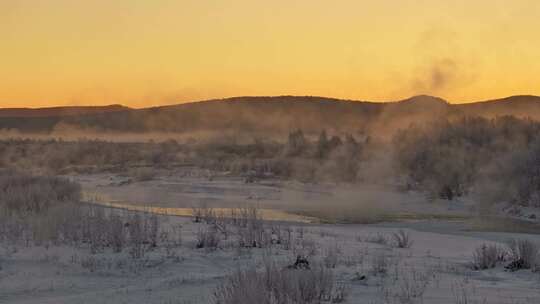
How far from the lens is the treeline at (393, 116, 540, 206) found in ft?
69.3

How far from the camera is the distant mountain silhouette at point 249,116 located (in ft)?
300

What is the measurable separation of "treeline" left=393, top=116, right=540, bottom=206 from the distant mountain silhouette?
5356 cm

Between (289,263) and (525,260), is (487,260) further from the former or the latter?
(289,263)

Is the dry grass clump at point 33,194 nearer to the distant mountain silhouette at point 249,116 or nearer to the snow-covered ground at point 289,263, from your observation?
the snow-covered ground at point 289,263

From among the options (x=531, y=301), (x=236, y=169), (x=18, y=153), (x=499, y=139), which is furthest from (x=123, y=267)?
(x=18, y=153)

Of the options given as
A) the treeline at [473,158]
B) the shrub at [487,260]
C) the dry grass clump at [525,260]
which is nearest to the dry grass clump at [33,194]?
the shrub at [487,260]

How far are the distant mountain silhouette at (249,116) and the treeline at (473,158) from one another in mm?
53564

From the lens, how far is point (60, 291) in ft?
30.3

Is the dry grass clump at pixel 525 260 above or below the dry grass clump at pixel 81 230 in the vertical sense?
below

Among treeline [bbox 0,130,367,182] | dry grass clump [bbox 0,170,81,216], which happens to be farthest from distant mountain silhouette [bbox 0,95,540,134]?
dry grass clump [bbox 0,170,81,216]

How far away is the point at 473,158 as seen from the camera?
2639 centimetres

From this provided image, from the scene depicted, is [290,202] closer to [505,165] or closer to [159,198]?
[159,198]

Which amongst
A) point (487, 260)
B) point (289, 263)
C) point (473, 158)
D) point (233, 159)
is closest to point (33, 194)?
point (289, 263)

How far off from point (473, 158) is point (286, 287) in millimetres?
19844
